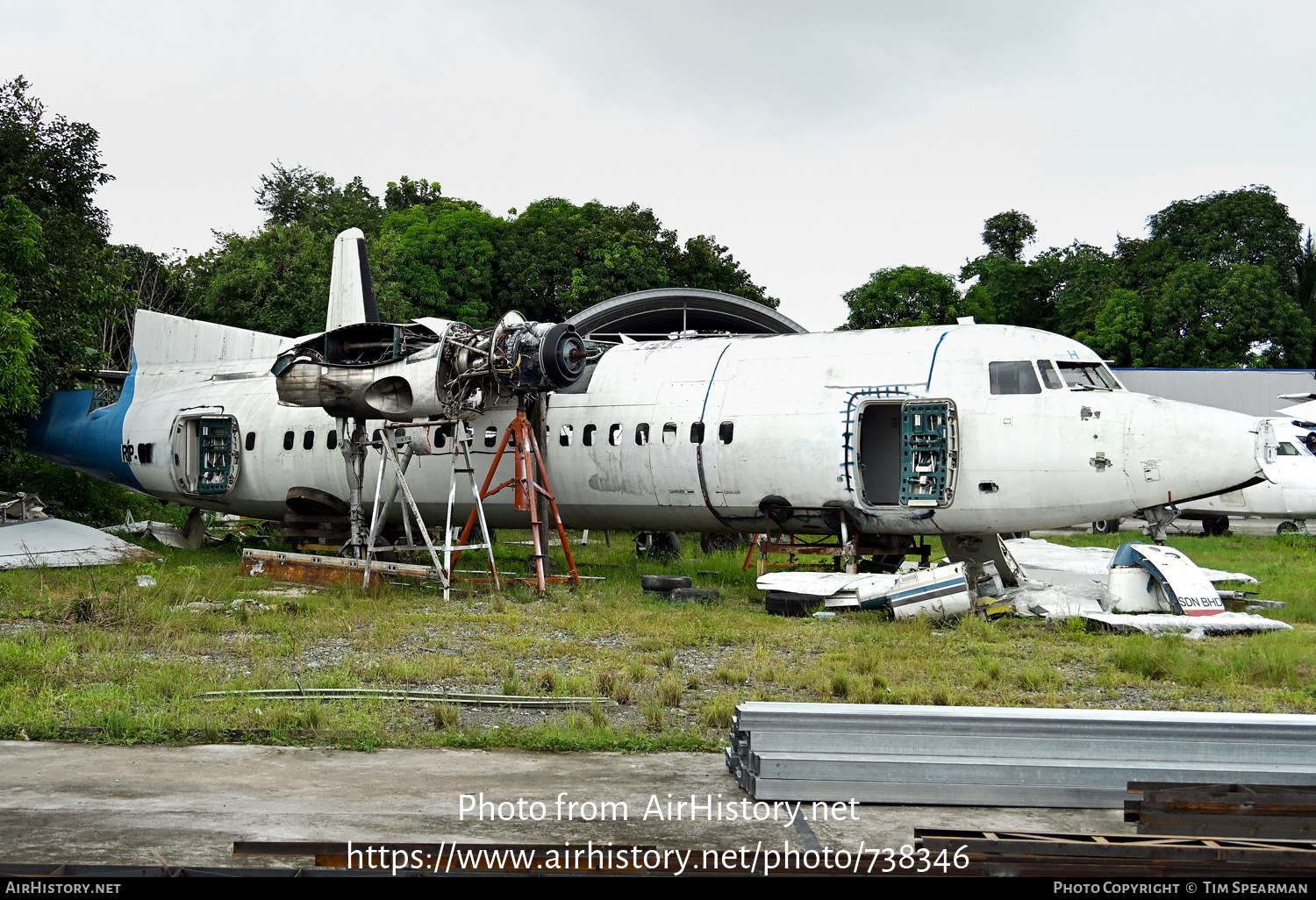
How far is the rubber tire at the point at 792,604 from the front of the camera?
617 inches

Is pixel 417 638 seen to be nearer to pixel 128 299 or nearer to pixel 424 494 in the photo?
pixel 424 494

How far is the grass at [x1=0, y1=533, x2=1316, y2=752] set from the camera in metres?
9.09

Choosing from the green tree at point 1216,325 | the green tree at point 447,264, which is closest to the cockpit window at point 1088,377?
the green tree at point 447,264

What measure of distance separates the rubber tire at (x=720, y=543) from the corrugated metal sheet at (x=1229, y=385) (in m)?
22.4

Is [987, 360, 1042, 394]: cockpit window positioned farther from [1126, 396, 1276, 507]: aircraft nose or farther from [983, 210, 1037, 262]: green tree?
[983, 210, 1037, 262]: green tree

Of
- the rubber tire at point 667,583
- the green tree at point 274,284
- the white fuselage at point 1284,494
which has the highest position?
the green tree at point 274,284

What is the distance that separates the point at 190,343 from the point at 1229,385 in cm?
3592

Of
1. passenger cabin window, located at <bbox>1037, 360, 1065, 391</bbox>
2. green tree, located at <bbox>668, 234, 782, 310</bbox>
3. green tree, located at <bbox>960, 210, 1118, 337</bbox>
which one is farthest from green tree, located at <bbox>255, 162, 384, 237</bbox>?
passenger cabin window, located at <bbox>1037, 360, 1065, 391</bbox>

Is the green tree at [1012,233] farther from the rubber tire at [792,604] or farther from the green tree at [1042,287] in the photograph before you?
the rubber tire at [792,604]

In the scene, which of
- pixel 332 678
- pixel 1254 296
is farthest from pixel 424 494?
pixel 1254 296

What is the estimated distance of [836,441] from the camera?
16.6 meters

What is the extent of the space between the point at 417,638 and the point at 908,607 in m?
6.09

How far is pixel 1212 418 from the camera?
14961mm

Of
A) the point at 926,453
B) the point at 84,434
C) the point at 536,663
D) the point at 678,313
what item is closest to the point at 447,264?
the point at 678,313
